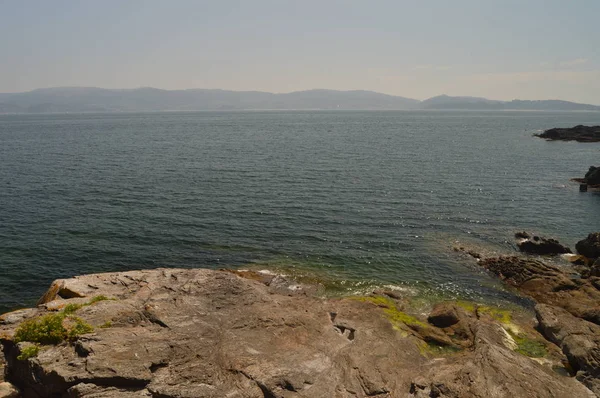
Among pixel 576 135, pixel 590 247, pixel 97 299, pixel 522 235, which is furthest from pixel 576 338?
pixel 576 135

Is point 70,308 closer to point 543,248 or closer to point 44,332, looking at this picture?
point 44,332

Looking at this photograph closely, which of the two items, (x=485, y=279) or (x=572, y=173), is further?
(x=572, y=173)

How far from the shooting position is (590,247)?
44562 millimetres

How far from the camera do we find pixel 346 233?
50.7m

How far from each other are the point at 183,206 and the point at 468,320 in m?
44.0

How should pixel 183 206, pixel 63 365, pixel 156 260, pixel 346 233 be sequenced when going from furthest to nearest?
pixel 183 206 → pixel 346 233 → pixel 156 260 → pixel 63 365

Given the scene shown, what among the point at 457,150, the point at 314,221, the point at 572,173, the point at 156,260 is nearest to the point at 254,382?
the point at 156,260

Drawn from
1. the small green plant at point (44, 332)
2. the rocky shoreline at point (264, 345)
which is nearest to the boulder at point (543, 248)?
the rocky shoreline at point (264, 345)

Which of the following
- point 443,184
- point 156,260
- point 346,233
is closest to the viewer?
point 156,260

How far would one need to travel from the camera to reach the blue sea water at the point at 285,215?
4172 cm

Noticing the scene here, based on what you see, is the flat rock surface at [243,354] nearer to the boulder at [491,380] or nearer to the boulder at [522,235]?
the boulder at [491,380]

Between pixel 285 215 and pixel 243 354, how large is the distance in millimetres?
36802

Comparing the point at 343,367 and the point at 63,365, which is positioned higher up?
the point at 63,365

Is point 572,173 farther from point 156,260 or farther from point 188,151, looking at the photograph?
point 188,151
